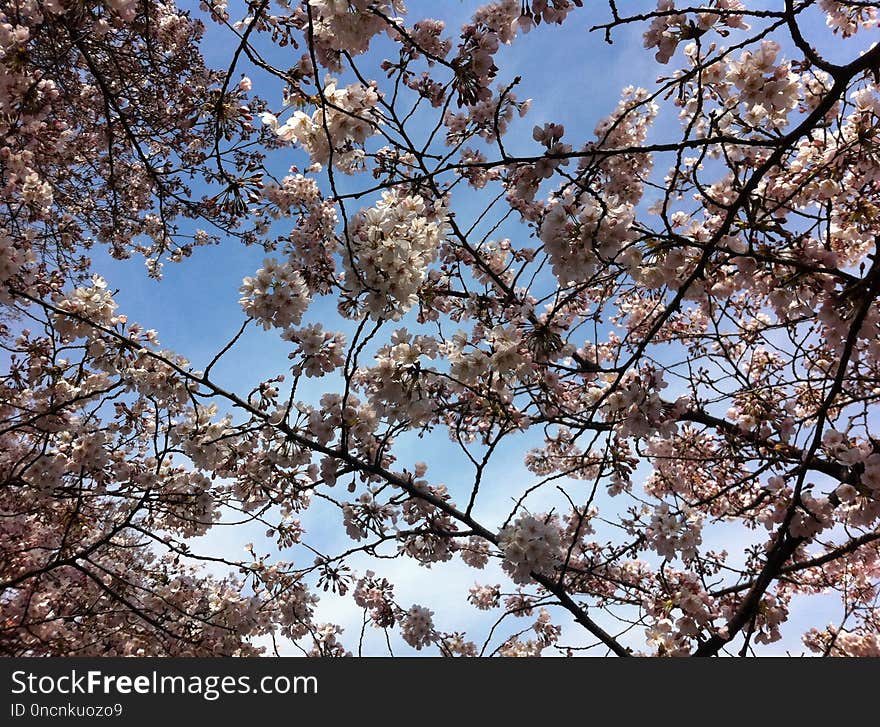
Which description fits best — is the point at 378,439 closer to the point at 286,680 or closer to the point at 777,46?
the point at 286,680

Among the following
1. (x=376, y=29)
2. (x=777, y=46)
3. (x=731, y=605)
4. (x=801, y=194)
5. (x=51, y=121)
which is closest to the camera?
(x=376, y=29)

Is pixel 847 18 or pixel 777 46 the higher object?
pixel 847 18

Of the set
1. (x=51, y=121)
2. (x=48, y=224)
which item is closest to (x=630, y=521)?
(x=51, y=121)

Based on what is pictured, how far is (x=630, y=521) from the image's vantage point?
5078mm

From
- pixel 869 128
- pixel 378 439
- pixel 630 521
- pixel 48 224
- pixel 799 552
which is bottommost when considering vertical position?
pixel 799 552

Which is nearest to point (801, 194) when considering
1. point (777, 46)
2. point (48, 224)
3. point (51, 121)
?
point (777, 46)

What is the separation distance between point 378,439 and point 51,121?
16.5ft

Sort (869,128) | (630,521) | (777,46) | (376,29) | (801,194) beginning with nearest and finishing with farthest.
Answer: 1. (376,29)
2. (777,46)
3. (869,128)
4. (801,194)
5. (630,521)

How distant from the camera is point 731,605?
4348 mm

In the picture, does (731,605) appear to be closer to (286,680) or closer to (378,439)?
(378,439)

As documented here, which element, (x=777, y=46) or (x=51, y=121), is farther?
(x=51, y=121)

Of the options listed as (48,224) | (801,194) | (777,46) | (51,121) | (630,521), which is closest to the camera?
(777,46)

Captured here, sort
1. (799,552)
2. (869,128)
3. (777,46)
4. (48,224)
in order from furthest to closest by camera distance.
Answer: (48,224), (799,552), (869,128), (777,46)

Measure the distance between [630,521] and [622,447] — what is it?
1400mm
